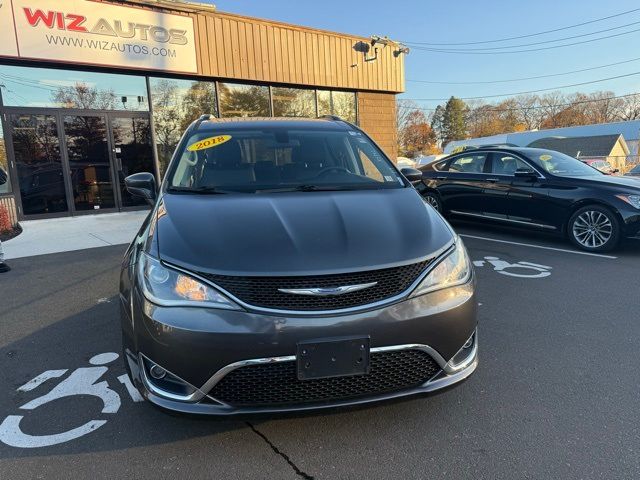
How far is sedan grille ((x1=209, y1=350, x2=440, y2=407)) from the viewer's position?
1964 millimetres

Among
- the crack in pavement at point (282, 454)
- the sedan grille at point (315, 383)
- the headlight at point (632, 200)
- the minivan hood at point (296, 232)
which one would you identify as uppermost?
the minivan hood at point (296, 232)

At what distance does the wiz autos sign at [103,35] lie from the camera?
9.25 m

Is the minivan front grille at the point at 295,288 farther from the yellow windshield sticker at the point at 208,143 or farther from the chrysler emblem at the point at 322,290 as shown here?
the yellow windshield sticker at the point at 208,143

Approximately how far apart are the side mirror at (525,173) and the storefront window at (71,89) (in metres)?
8.70

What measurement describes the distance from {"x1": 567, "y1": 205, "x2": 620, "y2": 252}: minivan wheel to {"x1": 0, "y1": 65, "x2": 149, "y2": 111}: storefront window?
31.9ft

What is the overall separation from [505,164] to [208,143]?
5.68m

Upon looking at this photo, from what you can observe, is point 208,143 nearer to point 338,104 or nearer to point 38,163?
point 38,163

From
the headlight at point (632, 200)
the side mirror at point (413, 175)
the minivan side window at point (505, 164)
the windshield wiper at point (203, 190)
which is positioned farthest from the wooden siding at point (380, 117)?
the windshield wiper at point (203, 190)

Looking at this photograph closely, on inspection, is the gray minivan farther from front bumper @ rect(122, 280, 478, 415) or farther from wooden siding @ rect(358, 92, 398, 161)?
wooden siding @ rect(358, 92, 398, 161)

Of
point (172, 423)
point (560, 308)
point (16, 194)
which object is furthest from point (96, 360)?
point (16, 194)

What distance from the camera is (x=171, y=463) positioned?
84.9 inches

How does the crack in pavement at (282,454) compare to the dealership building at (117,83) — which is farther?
the dealership building at (117,83)

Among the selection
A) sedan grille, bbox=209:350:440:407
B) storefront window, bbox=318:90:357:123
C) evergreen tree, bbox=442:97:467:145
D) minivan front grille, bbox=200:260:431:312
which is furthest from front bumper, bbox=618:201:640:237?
evergreen tree, bbox=442:97:467:145

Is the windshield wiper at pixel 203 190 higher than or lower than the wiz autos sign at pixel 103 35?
lower
